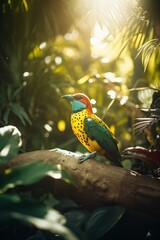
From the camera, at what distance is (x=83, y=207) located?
6.48 feet

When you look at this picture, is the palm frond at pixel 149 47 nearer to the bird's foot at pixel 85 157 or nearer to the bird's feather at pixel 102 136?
the bird's feather at pixel 102 136

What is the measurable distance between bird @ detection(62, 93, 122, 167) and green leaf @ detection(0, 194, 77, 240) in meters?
0.80

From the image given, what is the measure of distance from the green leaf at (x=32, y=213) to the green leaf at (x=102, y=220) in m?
0.56

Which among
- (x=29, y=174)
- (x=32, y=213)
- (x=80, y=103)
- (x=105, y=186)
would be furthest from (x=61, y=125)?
(x=32, y=213)

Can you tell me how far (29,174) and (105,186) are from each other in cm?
69

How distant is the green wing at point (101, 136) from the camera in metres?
1.99

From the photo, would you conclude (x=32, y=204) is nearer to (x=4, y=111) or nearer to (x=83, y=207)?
(x=83, y=207)

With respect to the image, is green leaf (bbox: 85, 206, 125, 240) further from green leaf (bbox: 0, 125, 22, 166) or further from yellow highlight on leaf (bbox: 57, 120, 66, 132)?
yellow highlight on leaf (bbox: 57, 120, 66, 132)

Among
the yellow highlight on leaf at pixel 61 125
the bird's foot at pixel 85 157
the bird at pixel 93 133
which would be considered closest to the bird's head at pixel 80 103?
the bird at pixel 93 133

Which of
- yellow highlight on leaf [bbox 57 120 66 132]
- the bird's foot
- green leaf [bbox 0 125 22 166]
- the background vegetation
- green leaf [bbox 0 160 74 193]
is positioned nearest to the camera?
green leaf [bbox 0 160 74 193]

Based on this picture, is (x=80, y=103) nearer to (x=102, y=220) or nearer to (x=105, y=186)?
(x=105, y=186)

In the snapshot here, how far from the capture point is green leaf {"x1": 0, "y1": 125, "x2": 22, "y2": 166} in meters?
1.58

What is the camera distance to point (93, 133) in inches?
78.2

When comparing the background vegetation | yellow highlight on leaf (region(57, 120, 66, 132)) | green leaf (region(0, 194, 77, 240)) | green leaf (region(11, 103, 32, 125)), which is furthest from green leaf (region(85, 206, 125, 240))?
yellow highlight on leaf (region(57, 120, 66, 132))
